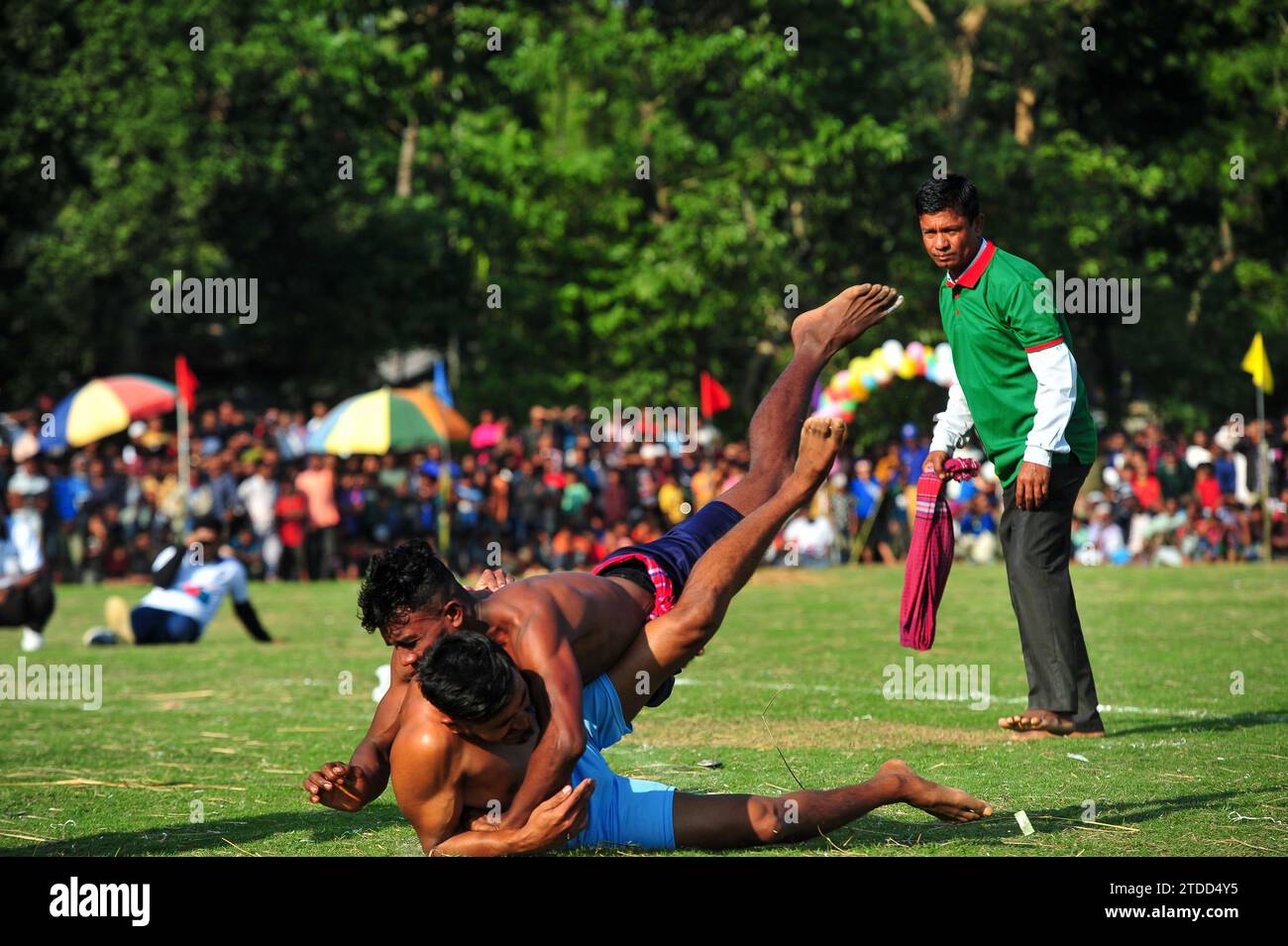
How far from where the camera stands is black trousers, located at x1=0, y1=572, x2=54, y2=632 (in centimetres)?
1628

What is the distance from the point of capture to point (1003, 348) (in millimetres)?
8406

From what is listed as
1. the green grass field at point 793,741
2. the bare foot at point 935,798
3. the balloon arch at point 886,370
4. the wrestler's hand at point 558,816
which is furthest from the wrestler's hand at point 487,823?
the balloon arch at point 886,370

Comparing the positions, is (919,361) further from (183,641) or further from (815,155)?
(183,641)

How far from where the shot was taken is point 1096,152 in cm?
3541

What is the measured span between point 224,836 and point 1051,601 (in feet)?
14.3

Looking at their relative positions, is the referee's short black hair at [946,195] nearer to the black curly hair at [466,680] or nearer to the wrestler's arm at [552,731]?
the wrestler's arm at [552,731]

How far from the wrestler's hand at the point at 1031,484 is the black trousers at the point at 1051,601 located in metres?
0.45

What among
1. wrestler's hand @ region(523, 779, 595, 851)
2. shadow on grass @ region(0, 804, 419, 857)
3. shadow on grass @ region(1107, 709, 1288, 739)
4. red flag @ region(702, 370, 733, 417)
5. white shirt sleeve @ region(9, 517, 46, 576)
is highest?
red flag @ region(702, 370, 733, 417)

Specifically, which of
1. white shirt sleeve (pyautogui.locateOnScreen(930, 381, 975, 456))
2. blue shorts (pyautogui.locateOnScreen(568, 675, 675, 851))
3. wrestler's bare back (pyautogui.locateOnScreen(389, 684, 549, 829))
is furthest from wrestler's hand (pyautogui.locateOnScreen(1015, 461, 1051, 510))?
wrestler's bare back (pyautogui.locateOnScreen(389, 684, 549, 829))

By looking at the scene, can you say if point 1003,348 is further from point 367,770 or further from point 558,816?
point 367,770

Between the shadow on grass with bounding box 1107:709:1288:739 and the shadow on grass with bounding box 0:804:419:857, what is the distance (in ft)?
13.5

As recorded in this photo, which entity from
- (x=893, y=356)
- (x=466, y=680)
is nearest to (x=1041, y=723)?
(x=466, y=680)

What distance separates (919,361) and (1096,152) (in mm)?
12300

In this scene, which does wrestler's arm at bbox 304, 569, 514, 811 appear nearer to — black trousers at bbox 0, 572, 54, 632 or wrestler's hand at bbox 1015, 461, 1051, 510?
wrestler's hand at bbox 1015, 461, 1051, 510
